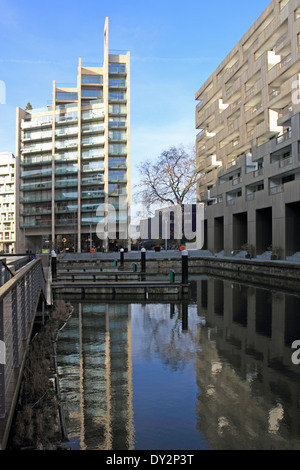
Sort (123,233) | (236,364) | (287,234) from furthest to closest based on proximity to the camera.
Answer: (123,233) < (287,234) < (236,364)

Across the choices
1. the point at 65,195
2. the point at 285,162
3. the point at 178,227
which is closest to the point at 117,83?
the point at 65,195

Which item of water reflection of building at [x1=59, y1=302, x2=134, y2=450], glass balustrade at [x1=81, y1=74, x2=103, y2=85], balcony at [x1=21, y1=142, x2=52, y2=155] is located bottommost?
water reflection of building at [x1=59, y1=302, x2=134, y2=450]

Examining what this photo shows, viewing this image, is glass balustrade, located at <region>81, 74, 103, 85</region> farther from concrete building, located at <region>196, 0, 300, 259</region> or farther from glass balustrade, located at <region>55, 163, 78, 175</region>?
concrete building, located at <region>196, 0, 300, 259</region>

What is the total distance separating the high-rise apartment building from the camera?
242ft

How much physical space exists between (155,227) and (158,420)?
7965 cm

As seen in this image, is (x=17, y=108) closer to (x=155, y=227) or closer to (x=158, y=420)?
(x=155, y=227)

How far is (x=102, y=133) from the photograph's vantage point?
244ft

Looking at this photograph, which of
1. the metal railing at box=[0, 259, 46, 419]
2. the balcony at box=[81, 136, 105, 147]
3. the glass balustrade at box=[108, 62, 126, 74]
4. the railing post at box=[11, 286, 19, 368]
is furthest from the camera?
the glass balustrade at box=[108, 62, 126, 74]

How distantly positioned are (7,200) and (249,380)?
10360cm

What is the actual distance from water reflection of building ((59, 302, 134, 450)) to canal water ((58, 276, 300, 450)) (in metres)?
0.02

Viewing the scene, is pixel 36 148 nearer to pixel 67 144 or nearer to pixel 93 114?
pixel 67 144

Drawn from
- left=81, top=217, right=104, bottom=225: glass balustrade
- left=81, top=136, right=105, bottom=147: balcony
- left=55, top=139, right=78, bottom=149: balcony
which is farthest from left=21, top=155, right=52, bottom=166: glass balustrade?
left=81, top=217, right=104, bottom=225: glass balustrade

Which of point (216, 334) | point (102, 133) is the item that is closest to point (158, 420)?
point (216, 334)

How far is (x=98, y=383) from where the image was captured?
650 cm
